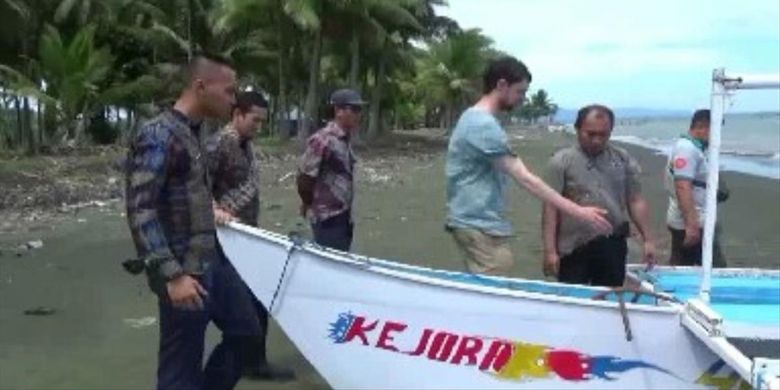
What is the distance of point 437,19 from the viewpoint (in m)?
48.8

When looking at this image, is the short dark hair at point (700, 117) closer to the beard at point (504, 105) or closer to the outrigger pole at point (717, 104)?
the beard at point (504, 105)

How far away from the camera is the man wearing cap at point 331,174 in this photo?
602 centimetres

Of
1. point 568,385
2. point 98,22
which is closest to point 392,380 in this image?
point 568,385

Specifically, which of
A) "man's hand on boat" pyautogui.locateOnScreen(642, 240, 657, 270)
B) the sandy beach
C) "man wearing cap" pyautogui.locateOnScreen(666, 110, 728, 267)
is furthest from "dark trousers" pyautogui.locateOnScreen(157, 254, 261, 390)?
"man wearing cap" pyautogui.locateOnScreen(666, 110, 728, 267)

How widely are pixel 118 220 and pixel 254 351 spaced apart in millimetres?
8820

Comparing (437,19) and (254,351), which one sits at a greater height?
(437,19)

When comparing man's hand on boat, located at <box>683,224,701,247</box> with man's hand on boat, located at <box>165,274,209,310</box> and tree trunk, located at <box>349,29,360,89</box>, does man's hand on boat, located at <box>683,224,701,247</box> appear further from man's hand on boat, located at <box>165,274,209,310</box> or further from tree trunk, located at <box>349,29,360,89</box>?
tree trunk, located at <box>349,29,360,89</box>

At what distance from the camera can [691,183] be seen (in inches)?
240

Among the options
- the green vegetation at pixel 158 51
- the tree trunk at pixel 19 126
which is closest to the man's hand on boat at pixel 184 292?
the green vegetation at pixel 158 51

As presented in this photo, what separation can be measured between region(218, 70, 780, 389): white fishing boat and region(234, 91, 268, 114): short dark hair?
2.76 feet

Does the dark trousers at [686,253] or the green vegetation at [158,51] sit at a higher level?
the green vegetation at [158,51]

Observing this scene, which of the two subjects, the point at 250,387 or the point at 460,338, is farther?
the point at 250,387

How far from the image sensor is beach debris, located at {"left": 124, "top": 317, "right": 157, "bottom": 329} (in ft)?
23.3

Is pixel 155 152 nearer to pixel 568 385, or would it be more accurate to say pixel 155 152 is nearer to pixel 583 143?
pixel 568 385
